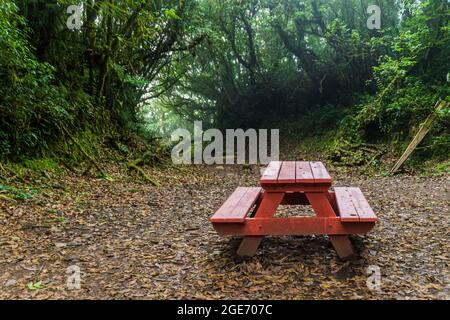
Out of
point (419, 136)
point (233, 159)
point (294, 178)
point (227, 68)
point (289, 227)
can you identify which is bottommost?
point (289, 227)

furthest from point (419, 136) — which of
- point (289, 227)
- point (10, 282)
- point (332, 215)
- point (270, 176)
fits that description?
point (10, 282)

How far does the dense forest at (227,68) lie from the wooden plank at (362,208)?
547 centimetres

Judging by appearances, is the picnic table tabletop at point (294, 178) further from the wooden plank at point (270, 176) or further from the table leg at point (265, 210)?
the table leg at point (265, 210)

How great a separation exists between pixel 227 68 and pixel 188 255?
18.1 m

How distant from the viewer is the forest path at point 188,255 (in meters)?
3.12

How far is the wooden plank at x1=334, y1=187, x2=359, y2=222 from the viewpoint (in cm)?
336

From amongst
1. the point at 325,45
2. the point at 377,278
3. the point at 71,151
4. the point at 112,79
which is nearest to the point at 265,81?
the point at 325,45

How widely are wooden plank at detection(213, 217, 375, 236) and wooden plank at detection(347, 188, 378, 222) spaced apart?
0.47 ft

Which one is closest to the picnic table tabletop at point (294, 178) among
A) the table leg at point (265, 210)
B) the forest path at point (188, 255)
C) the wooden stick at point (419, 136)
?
the table leg at point (265, 210)

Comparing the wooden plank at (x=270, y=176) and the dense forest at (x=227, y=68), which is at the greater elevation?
the dense forest at (x=227, y=68)

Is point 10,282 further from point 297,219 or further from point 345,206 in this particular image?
point 345,206

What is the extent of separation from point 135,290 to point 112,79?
1008 centimetres

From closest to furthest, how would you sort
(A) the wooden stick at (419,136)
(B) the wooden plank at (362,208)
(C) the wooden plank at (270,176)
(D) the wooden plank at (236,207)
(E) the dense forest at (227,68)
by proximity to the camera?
(B) the wooden plank at (362,208) < (D) the wooden plank at (236,207) < (C) the wooden plank at (270,176) < (E) the dense forest at (227,68) < (A) the wooden stick at (419,136)

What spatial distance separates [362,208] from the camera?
12.0 ft
